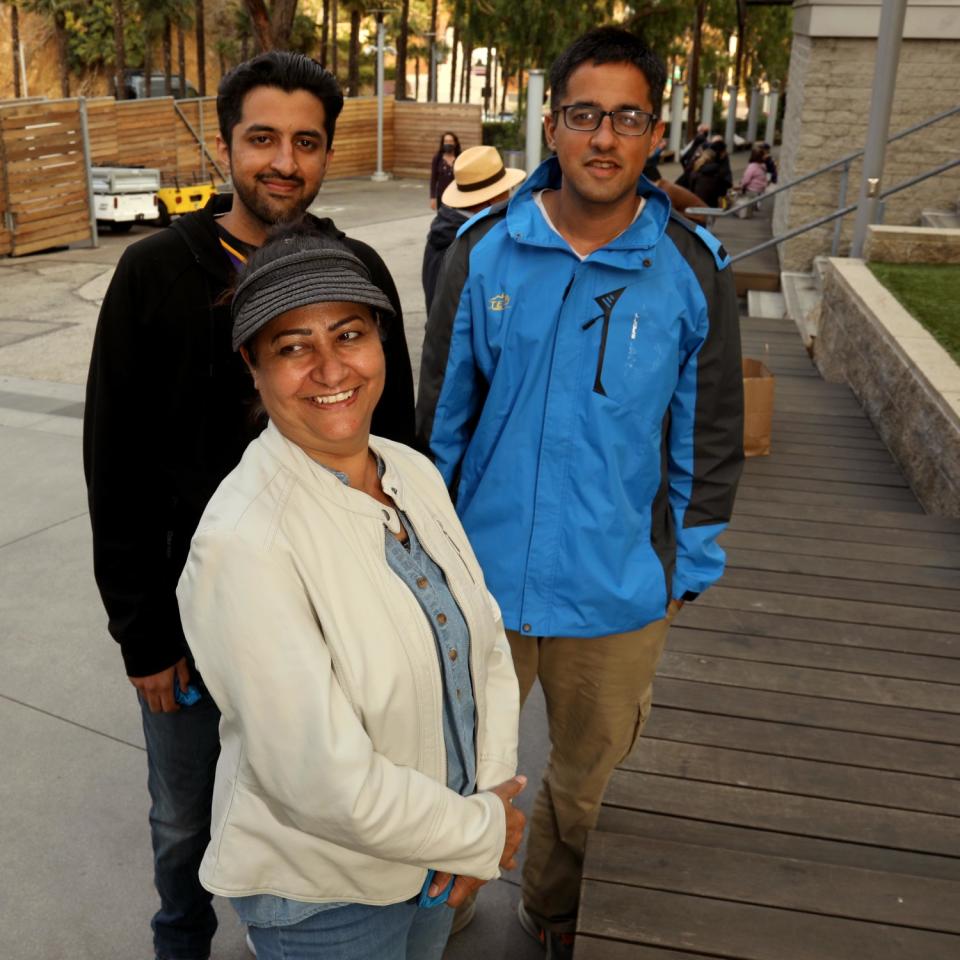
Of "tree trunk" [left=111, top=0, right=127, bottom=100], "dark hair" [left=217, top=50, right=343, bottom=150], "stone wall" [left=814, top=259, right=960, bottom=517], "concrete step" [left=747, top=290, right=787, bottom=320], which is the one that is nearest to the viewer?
"dark hair" [left=217, top=50, right=343, bottom=150]

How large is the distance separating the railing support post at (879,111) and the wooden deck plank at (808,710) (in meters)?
6.19

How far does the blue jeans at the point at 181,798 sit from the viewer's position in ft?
7.49

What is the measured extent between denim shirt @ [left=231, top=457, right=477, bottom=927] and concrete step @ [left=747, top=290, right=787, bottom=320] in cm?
975

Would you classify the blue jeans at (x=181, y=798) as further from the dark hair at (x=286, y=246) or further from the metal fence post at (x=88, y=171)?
the metal fence post at (x=88, y=171)

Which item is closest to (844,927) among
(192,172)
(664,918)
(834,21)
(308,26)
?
(664,918)

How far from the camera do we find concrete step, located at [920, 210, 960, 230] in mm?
10742

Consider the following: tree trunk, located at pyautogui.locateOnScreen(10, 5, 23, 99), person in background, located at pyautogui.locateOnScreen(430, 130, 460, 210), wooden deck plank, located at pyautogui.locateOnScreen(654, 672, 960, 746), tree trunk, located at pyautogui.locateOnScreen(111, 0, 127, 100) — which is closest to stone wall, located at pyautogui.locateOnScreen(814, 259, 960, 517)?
wooden deck plank, located at pyautogui.locateOnScreen(654, 672, 960, 746)

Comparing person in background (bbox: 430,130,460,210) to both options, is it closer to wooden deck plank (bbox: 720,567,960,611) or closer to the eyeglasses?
wooden deck plank (bbox: 720,567,960,611)

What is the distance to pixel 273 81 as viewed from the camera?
7.07ft

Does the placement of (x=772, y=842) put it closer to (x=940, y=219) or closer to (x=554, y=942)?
(x=554, y=942)

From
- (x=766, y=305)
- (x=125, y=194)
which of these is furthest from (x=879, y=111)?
(x=125, y=194)

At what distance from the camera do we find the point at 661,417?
2367mm

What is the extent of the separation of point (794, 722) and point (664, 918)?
109 centimetres

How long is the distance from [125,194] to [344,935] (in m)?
18.2
